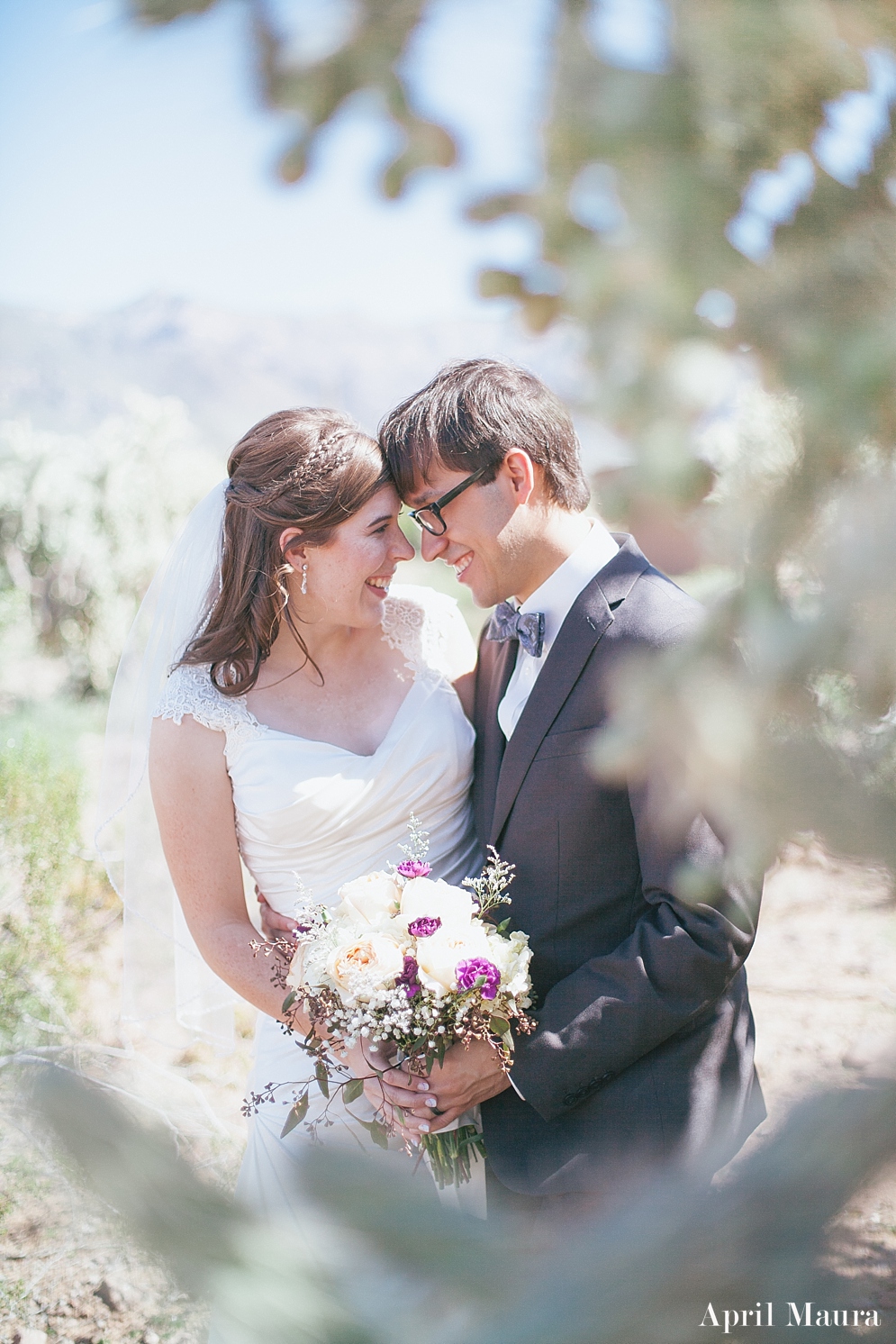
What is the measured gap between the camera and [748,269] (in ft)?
1.68

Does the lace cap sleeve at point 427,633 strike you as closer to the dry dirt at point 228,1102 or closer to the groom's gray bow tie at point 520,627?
the groom's gray bow tie at point 520,627

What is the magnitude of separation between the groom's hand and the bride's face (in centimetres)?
137

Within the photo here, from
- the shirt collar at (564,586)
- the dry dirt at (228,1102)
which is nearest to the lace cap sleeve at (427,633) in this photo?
the shirt collar at (564,586)

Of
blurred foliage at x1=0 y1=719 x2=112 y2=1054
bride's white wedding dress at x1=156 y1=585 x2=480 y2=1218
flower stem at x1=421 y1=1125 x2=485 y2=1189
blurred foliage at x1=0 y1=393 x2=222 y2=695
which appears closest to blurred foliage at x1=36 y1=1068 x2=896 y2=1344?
flower stem at x1=421 y1=1125 x2=485 y2=1189

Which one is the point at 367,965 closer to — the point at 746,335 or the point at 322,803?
the point at 322,803

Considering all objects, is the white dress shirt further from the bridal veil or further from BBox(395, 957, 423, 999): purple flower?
the bridal veil

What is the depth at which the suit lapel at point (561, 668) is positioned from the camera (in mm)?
2336

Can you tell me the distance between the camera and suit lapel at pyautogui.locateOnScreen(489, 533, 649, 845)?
234 cm

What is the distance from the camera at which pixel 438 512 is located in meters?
2.69

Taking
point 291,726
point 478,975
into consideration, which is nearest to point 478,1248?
point 478,975

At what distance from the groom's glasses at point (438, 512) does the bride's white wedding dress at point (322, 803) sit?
1.90ft

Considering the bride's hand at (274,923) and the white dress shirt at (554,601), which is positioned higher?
the white dress shirt at (554,601)

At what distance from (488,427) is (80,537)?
359 inches

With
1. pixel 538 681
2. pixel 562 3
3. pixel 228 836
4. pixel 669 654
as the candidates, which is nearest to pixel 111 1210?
pixel 669 654
